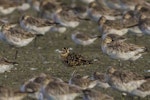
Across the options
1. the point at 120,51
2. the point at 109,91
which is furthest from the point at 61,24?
the point at 109,91

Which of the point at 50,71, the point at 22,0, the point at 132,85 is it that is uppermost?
the point at 132,85

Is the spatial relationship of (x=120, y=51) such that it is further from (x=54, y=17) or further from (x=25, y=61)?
(x=54, y=17)

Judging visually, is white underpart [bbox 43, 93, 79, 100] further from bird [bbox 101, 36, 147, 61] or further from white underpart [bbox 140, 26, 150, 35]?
white underpart [bbox 140, 26, 150, 35]

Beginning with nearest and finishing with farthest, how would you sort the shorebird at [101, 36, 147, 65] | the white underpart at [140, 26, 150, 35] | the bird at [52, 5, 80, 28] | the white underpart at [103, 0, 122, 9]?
A: the shorebird at [101, 36, 147, 65]
the white underpart at [140, 26, 150, 35]
the bird at [52, 5, 80, 28]
the white underpart at [103, 0, 122, 9]

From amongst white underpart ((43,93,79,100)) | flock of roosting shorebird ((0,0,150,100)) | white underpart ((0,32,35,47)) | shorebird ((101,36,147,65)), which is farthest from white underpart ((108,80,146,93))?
white underpart ((0,32,35,47))

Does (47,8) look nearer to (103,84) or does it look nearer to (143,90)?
(103,84)

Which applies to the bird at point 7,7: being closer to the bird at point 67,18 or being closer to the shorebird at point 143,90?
the bird at point 67,18

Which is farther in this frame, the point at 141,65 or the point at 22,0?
the point at 22,0
